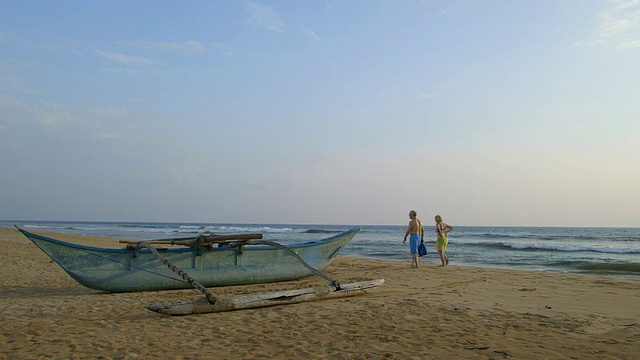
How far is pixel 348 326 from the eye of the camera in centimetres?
503

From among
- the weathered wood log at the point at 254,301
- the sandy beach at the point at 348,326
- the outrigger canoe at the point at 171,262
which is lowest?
the sandy beach at the point at 348,326

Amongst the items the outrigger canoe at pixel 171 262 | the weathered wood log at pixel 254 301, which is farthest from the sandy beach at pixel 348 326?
the outrigger canoe at pixel 171 262

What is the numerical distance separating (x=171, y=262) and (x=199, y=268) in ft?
1.56

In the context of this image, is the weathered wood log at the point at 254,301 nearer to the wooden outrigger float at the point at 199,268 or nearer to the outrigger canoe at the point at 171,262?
the wooden outrigger float at the point at 199,268

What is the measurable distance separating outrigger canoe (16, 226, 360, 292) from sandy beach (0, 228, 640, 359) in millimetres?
239

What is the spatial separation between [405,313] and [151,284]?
4.19 m

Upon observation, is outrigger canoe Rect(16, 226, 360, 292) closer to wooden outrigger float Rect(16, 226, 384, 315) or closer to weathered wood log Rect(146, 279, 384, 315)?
wooden outrigger float Rect(16, 226, 384, 315)

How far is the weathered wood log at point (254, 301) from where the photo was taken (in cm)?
553

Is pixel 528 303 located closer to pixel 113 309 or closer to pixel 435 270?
pixel 435 270

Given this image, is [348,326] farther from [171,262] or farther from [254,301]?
[171,262]

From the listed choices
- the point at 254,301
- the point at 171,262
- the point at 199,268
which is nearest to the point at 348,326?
the point at 254,301

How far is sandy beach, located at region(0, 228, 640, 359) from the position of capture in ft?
13.5

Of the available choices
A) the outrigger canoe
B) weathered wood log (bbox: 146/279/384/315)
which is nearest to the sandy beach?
weathered wood log (bbox: 146/279/384/315)

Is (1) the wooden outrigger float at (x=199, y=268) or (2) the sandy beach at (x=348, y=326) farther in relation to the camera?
(1) the wooden outrigger float at (x=199, y=268)
